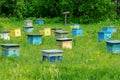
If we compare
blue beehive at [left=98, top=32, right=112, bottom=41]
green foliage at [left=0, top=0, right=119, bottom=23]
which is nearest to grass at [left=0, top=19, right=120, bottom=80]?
blue beehive at [left=98, top=32, right=112, bottom=41]

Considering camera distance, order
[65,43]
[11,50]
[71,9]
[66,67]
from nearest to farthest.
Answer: [66,67]
[11,50]
[65,43]
[71,9]

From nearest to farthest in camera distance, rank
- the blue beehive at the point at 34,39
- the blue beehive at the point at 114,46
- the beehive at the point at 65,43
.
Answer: the blue beehive at the point at 114,46
the beehive at the point at 65,43
the blue beehive at the point at 34,39

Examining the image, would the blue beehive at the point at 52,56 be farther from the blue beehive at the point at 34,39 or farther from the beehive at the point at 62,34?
the beehive at the point at 62,34

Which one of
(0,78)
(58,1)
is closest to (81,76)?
(0,78)

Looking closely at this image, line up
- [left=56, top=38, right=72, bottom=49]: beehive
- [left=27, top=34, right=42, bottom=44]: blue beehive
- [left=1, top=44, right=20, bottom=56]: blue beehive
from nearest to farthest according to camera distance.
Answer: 1. [left=1, top=44, right=20, bottom=56]: blue beehive
2. [left=56, top=38, right=72, bottom=49]: beehive
3. [left=27, top=34, right=42, bottom=44]: blue beehive

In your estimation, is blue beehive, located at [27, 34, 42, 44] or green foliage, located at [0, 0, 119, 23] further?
green foliage, located at [0, 0, 119, 23]

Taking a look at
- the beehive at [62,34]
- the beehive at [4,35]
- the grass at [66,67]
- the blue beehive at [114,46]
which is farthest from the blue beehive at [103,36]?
the beehive at [4,35]

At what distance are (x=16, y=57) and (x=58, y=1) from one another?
18.4 m

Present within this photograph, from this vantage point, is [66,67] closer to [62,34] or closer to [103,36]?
[103,36]

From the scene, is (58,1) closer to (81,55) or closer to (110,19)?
(110,19)

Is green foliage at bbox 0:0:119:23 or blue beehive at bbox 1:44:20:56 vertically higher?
green foliage at bbox 0:0:119:23

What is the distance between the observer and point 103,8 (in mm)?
24688

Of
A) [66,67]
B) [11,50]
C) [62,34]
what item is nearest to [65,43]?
[11,50]

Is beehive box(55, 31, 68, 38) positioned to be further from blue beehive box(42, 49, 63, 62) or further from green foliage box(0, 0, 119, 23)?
green foliage box(0, 0, 119, 23)
